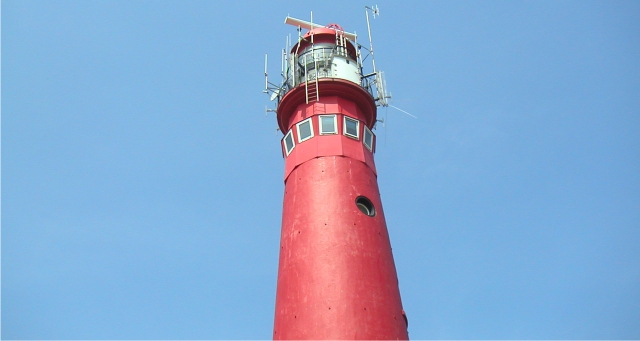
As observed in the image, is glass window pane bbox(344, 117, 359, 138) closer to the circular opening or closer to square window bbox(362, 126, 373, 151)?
square window bbox(362, 126, 373, 151)

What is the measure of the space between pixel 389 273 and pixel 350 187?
3.80 meters

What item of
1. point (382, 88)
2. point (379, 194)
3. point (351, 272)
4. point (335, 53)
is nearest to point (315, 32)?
point (335, 53)

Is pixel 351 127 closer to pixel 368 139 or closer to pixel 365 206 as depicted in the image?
pixel 368 139

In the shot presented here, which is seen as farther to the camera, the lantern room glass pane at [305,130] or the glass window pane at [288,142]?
the glass window pane at [288,142]

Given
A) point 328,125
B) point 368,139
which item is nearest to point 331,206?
point 328,125

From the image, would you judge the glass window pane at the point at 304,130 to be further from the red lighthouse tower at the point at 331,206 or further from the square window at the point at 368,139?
the square window at the point at 368,139

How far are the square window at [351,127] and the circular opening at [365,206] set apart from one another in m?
3.36

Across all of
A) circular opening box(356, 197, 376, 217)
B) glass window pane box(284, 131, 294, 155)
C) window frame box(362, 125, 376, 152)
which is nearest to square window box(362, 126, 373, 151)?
window frame box(362, 125, 376, 152)

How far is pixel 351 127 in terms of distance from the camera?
27016 mm

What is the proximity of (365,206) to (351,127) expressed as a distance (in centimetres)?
404

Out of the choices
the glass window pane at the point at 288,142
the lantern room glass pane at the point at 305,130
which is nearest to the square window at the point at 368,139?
the lantern room glass pane at the point at 305,130

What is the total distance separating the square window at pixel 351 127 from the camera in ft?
87.7

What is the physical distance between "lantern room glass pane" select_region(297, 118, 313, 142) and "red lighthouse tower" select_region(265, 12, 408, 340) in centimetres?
5

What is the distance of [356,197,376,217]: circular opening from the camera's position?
24266 millimetres
